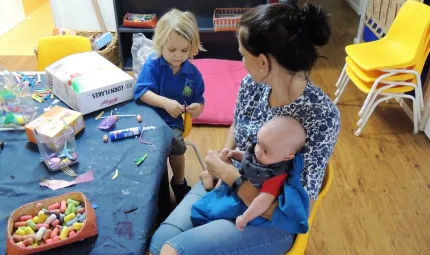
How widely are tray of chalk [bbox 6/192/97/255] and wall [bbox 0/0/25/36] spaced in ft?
12.1

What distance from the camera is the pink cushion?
2.71 metres

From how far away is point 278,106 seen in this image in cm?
122

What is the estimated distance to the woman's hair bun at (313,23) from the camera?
107cm

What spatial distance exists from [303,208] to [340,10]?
4331 mm

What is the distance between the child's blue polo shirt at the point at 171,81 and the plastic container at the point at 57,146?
1.39ft

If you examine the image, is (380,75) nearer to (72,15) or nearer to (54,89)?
(54,89)

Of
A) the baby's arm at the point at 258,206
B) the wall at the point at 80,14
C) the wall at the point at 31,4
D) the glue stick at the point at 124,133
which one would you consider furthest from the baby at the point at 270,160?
the wall at the point at 31,4

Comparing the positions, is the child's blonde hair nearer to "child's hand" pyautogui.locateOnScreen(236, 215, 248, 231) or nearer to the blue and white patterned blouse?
the blue and white patterned blouse

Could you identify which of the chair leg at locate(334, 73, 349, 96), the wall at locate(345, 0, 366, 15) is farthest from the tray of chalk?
the wall at locate(345, 0, 366, 15)

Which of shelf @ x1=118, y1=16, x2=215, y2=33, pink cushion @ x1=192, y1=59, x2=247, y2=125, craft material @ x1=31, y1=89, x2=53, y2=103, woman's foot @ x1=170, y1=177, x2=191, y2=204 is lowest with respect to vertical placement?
pink cushion @ x1=192, y1=59, x2=247, y2=125

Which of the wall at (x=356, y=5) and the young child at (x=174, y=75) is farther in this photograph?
the wall at (x=356, y=5)

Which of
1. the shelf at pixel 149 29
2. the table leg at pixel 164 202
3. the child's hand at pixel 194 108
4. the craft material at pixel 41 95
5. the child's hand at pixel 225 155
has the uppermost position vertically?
the craft material at pixel 41 95

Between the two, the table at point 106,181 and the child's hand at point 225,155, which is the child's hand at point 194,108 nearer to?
the table at point 106,181

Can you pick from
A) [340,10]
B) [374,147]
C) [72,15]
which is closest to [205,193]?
[374,147]
